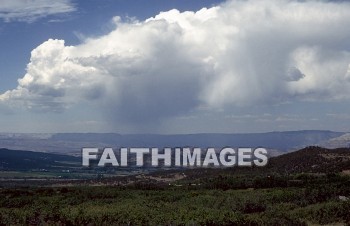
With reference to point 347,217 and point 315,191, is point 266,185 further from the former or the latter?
point 347,217

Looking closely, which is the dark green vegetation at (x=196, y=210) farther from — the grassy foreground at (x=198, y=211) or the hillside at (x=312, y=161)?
the hillside at (x=312, y=161)

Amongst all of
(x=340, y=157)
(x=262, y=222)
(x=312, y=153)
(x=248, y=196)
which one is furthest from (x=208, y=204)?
(x=312, y=153)

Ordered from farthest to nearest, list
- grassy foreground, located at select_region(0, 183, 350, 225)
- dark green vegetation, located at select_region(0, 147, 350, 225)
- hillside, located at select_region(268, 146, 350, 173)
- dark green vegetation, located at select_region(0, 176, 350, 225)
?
1. hillside, located at select_region(268, 146, 350, 173)
2. dark green vegetation, located at select_region(0, 147, 350, 225)
3. dark green vegetation, located at select_region(0, 176, 350, 225)
4. grassy foreground, located at select_region(0, 183, 350, 225)

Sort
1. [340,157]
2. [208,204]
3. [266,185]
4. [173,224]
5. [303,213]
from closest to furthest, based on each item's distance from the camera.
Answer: [173,224]
[303,213]
[208,204]
[266,185]
[340,157]

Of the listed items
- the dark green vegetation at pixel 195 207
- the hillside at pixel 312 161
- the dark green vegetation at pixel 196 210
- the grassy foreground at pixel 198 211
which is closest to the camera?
the grassy foreground at pixel 198 211

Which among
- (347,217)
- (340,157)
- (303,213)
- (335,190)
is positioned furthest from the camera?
(340,157)

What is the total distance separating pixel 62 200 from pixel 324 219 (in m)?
36.3

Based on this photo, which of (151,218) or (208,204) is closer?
(151,218)

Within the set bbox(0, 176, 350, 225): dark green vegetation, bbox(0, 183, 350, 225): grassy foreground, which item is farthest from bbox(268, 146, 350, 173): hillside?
bbox(0, 183, 350, 225): grassy foreground

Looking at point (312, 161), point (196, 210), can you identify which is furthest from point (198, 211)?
point (312, 161)

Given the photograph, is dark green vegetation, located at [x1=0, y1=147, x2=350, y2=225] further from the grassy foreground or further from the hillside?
the hillside

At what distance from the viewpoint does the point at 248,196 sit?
59250mm

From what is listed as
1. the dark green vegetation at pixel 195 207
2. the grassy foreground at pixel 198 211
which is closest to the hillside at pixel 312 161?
the dark green vegetation at pixel 195 207

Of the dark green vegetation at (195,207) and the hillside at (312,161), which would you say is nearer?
the dark green vegetation at (195,207)
